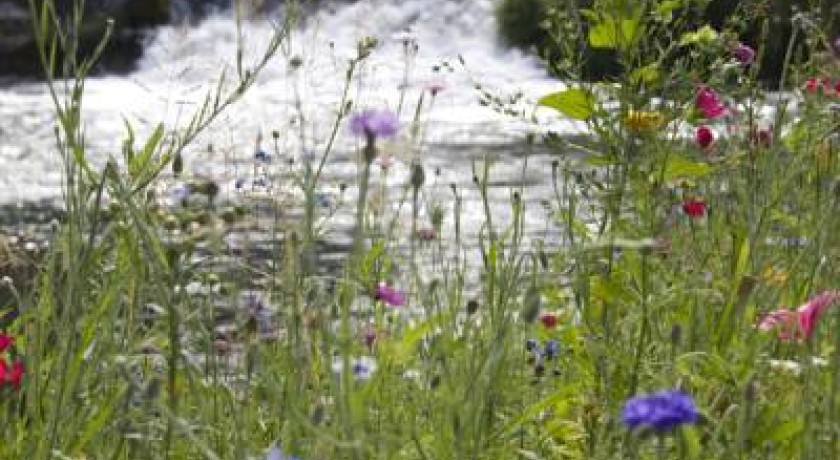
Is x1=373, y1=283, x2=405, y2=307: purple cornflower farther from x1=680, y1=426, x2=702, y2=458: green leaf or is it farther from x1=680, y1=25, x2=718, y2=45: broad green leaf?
x1=680, y1=25, x2=718, y2=45: broad green leaf

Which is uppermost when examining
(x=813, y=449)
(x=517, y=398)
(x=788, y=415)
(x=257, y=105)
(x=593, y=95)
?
(x=593, y=95)

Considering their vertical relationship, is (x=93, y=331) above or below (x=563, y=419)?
above

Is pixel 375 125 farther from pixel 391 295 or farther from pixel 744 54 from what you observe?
pixel 744 54

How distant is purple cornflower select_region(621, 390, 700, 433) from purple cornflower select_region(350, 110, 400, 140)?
0.89ft

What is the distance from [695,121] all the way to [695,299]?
51cm

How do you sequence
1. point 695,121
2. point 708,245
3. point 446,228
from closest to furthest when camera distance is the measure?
point 695,121, point 708,245, point 446,228

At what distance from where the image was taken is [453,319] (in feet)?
5.84

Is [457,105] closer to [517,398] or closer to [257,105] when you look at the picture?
[257,105]

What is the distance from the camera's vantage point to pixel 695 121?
2.40m

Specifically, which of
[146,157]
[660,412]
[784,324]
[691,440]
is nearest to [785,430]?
[784,324]

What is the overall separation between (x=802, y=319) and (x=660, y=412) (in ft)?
1.67

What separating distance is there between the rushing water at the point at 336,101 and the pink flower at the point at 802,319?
0.76 metres

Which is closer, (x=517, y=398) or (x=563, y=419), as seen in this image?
(x=563, y=419)

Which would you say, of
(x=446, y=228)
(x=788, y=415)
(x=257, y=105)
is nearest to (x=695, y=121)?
(x=788, y=415)
